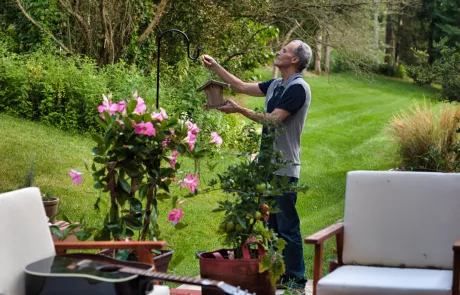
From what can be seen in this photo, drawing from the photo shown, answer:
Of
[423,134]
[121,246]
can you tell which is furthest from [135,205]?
[423,134]

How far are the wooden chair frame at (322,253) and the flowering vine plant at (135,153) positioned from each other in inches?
32.8

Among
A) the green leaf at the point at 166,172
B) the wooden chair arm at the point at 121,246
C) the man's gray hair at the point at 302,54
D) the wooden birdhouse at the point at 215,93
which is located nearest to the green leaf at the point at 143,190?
the green leaf at the point at 166,172

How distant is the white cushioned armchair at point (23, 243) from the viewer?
136 inches

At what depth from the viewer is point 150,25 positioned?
525 inches

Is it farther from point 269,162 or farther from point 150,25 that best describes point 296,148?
point 150,25

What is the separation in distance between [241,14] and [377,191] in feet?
35.5

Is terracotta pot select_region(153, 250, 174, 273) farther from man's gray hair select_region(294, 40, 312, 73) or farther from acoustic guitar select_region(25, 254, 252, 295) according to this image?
man's gray hair select_region(294, 40, 312, 73)

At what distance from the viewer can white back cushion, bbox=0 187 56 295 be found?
346cm

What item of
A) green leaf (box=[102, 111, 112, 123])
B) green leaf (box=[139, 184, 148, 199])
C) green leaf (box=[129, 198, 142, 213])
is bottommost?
green leaf (box=[129, 198, 142, 213])

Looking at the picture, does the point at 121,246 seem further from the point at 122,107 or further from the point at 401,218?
the point at 401,218

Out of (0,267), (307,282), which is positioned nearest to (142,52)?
(307,282)

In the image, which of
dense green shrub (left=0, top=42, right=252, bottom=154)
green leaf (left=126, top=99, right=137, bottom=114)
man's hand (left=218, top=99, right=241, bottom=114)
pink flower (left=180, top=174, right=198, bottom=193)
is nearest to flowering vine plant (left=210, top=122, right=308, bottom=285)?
pink flower (left=180, top=174, right=198, bottom=193)

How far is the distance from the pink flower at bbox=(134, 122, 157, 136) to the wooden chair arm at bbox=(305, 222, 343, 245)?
989mm

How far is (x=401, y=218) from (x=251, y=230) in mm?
831
